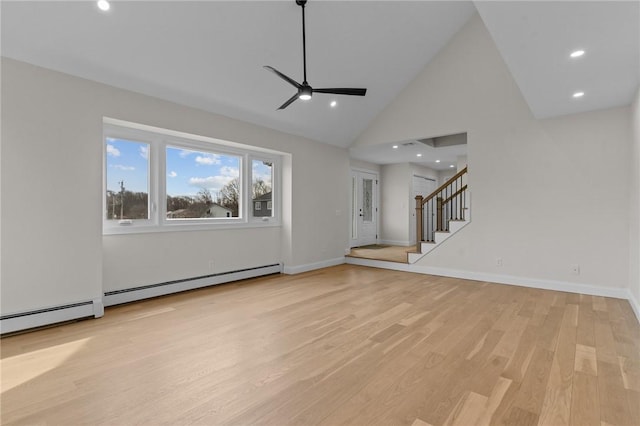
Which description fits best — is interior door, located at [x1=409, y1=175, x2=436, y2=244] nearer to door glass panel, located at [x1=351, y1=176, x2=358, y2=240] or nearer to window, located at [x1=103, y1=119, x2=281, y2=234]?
door glass panel, located at [x1=351, y1=176, x2=358, y2=240]

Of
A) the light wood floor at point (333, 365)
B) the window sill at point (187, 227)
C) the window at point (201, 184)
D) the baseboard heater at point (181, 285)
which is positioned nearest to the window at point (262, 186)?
the window sill at point (187, 227)

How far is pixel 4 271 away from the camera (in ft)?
10.1

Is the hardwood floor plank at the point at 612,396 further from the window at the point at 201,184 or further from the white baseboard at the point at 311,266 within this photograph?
the window at the point at 201,184

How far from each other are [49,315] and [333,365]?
122 inches

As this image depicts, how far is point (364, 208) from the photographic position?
9211 millimetres

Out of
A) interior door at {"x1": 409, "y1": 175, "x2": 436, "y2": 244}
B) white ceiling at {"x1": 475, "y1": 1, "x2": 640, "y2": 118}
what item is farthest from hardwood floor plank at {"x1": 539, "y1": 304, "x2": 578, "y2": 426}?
interior door at {"x1": 409, "y1": 175, "x2": 436, "y2": 244}

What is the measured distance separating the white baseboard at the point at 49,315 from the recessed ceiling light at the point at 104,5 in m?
3.08

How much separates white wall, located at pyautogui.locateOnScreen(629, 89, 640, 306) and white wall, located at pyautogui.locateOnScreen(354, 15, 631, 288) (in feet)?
0.85

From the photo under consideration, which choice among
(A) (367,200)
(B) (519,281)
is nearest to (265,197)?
(A) (367,200)

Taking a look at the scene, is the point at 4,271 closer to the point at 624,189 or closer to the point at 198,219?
the point at 198,219

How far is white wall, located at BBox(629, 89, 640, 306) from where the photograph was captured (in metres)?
3.66

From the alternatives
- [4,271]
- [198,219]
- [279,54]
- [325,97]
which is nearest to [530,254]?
[325,97]

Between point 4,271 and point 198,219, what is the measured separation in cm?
233

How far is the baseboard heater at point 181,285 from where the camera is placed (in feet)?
13.4
